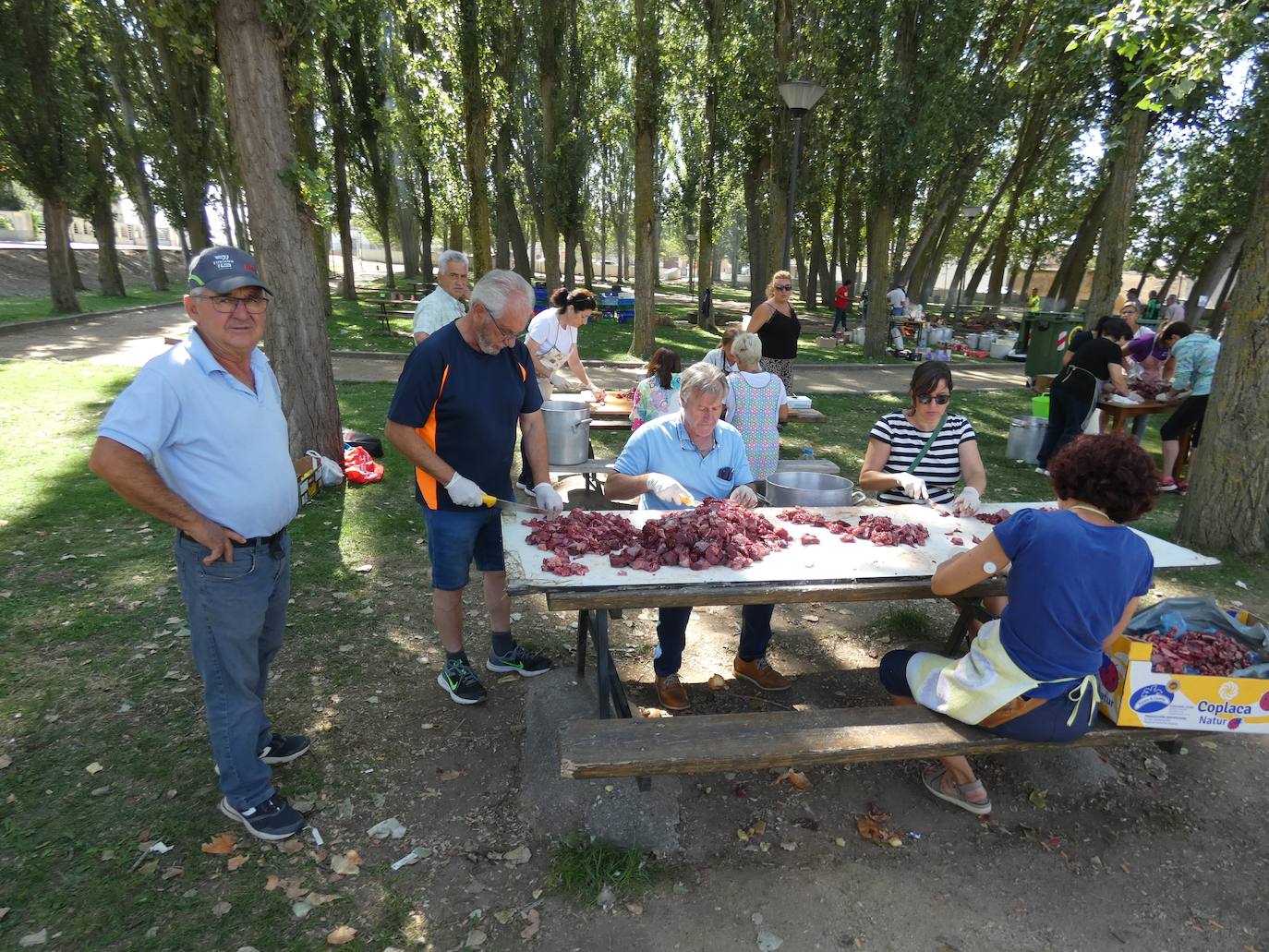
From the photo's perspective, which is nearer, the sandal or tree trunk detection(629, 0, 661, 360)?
the sandal

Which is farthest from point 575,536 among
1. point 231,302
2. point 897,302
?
point 897,302

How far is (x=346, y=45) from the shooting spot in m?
17.6

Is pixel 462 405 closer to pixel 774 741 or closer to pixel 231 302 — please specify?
pixel 231 302

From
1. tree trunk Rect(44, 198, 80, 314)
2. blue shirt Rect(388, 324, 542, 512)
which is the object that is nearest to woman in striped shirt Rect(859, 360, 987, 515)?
blue shirt Rect(388, 324, 542, 512)

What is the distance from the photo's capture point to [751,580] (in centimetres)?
284

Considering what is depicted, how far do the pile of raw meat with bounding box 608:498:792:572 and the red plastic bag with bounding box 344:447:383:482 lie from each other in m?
4.49

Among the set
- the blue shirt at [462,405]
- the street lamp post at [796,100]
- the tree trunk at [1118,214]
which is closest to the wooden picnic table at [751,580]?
the blue shirt at [462,405]

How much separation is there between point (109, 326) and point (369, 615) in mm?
16366

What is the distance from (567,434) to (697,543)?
2.63 metres

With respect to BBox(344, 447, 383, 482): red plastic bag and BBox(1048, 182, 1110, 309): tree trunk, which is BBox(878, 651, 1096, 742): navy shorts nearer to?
BBox(344, 447, 383, 482): red plastic bag

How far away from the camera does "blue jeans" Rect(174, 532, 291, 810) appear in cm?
251

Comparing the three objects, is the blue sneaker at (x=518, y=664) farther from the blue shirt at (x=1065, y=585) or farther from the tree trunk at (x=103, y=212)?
the tree trunk at (x=103, y=212)

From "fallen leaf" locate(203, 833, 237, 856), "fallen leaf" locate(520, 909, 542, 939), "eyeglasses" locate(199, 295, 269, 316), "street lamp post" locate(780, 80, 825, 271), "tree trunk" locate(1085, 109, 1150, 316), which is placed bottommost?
"fallen leaf" locate(520, 909, 542, 939)

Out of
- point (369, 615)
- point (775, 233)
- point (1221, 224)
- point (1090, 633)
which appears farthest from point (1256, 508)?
point (1221, 224)
